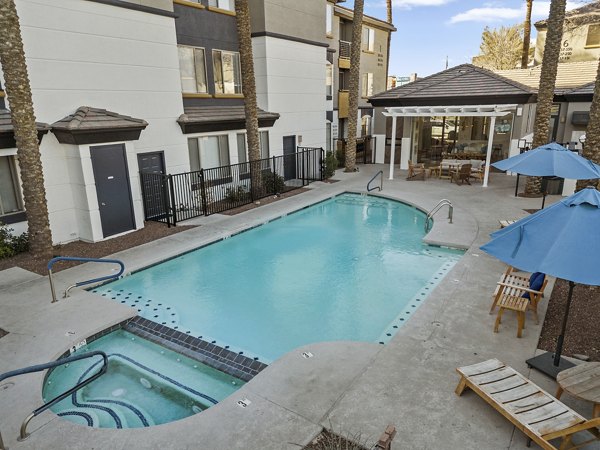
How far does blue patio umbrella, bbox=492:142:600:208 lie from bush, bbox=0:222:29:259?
12.9m

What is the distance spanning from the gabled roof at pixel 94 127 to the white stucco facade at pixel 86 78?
24cm

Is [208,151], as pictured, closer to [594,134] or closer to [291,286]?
[291,286]

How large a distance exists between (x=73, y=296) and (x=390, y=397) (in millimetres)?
A: 6862

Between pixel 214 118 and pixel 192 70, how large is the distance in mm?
2156

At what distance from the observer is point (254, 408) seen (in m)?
5.35

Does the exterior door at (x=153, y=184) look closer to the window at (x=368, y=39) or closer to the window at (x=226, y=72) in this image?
the window at (x=226, y=72)

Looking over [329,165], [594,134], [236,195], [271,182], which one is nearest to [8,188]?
[236,195]

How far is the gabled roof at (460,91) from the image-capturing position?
19.6 m

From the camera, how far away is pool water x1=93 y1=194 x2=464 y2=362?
8156mm

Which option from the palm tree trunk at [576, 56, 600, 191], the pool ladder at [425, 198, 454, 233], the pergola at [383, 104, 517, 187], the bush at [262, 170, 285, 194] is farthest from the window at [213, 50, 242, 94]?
the palm tree trunk at [576, 56, 600, 191]

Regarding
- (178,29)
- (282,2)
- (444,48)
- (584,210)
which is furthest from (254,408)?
(444,48)

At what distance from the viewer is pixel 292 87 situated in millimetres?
Answer: 20609

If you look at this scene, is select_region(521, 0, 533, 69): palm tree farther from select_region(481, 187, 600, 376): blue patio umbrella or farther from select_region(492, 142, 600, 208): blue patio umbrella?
select_region(481, 187, 600, 376): blue patio umbrella

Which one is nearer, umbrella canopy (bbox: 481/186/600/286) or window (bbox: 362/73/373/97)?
umbrella canopy (bbox: 481/186/600/286)
